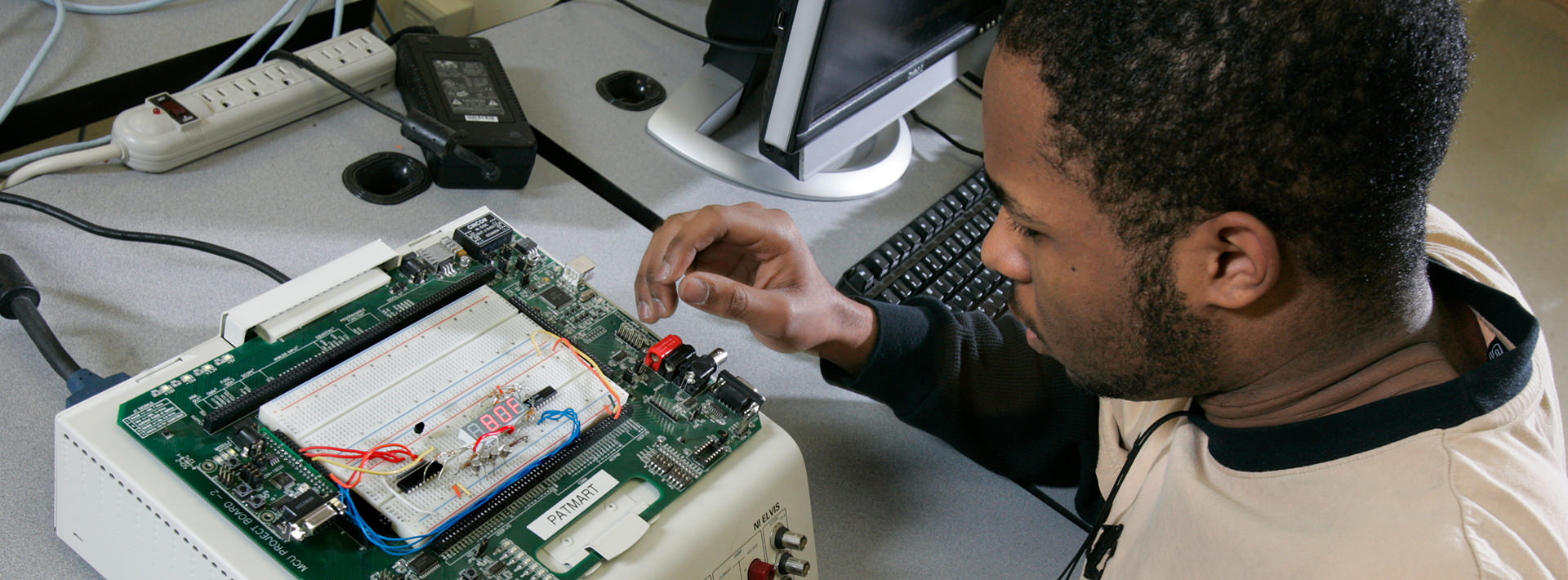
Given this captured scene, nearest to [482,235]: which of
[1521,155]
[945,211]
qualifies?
[945,211]

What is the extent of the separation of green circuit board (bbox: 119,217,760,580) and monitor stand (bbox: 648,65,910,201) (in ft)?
1.42

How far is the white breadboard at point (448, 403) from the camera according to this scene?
77cm

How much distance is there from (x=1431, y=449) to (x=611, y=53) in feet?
3.97

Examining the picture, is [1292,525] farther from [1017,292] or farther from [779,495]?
[779,495]

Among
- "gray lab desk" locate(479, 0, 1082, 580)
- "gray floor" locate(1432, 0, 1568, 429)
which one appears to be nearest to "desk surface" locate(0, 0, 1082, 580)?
"gray lab desk" locate(479, 0, 1082, 580)

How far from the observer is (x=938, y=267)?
1.32 metres

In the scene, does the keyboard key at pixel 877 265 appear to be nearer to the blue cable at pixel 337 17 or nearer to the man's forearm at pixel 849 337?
the man's forearm at pixel 849 337

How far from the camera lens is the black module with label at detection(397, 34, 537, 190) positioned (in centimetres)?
126

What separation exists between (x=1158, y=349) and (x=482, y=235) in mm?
629

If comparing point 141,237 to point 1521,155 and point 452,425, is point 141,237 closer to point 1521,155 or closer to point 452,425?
point 452,425

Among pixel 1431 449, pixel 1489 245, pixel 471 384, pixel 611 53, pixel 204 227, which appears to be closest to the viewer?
pixel 1431 449

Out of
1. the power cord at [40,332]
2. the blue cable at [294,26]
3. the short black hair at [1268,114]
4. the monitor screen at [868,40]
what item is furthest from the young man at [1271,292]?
the blue cable at [294,26]

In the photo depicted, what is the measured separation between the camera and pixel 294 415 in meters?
0.79

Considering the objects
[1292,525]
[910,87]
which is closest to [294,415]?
[1292,525]
